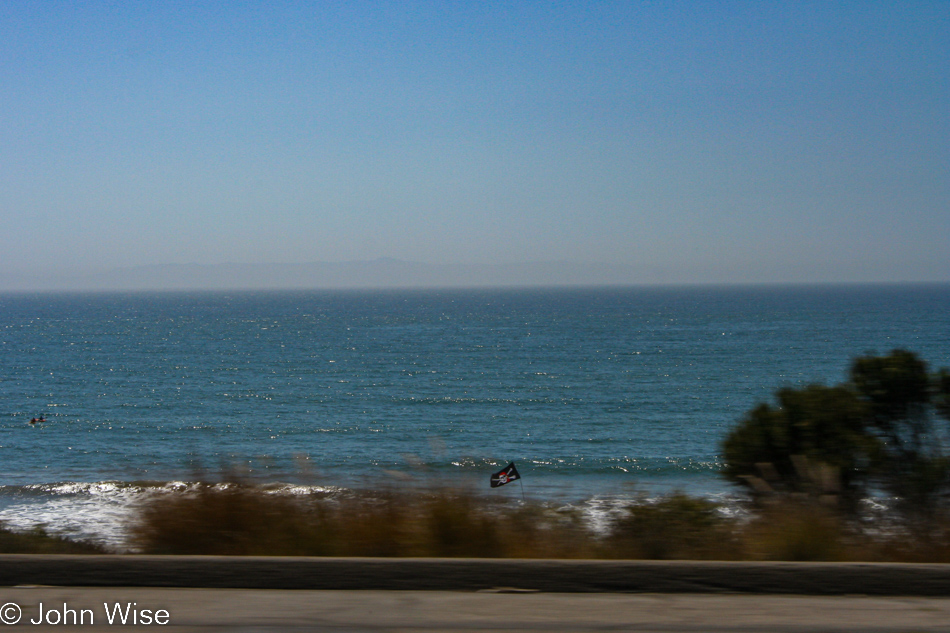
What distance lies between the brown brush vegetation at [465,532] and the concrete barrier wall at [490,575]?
47.7 inches

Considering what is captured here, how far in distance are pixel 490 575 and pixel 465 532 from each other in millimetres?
1538

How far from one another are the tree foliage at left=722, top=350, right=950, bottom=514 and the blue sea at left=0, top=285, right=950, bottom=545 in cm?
190

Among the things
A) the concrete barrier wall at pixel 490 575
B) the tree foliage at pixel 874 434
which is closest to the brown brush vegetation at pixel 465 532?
the concrete barrier wall at pixel 490 575

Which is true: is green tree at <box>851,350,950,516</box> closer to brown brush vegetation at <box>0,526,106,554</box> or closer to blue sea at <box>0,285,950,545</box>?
blue sea at <box>0,285,950,545</box>

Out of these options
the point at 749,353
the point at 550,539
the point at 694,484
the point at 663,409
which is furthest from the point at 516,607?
the point at 749,353

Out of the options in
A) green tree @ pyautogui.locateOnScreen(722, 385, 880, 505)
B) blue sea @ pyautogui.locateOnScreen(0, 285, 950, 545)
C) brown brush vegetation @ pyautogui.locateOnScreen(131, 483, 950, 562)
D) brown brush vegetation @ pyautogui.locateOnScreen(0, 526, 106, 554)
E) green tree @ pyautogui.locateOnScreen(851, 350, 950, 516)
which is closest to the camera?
brown brush vegetation @ pyautogui.locateOnScreen(131, 483, 950, 562)

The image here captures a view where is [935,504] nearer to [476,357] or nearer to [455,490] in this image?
[455,490]

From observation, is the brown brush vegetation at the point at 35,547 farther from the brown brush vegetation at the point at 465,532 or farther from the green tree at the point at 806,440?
the green tree at the point at 806,440

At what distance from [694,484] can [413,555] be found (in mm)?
18902

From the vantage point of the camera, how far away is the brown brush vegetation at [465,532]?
4465 mm

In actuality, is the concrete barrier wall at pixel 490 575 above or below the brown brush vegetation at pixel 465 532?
above

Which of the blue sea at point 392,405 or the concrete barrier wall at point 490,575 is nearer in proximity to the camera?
the concrete barrier wall at point 490,575

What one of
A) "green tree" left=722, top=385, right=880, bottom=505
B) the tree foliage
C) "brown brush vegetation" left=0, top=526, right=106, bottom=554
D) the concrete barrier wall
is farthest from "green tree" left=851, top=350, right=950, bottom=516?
"brown brush vegetation" left=0, top=526, right=106, bottom=554

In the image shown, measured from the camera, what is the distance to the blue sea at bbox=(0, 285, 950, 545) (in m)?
16.3
